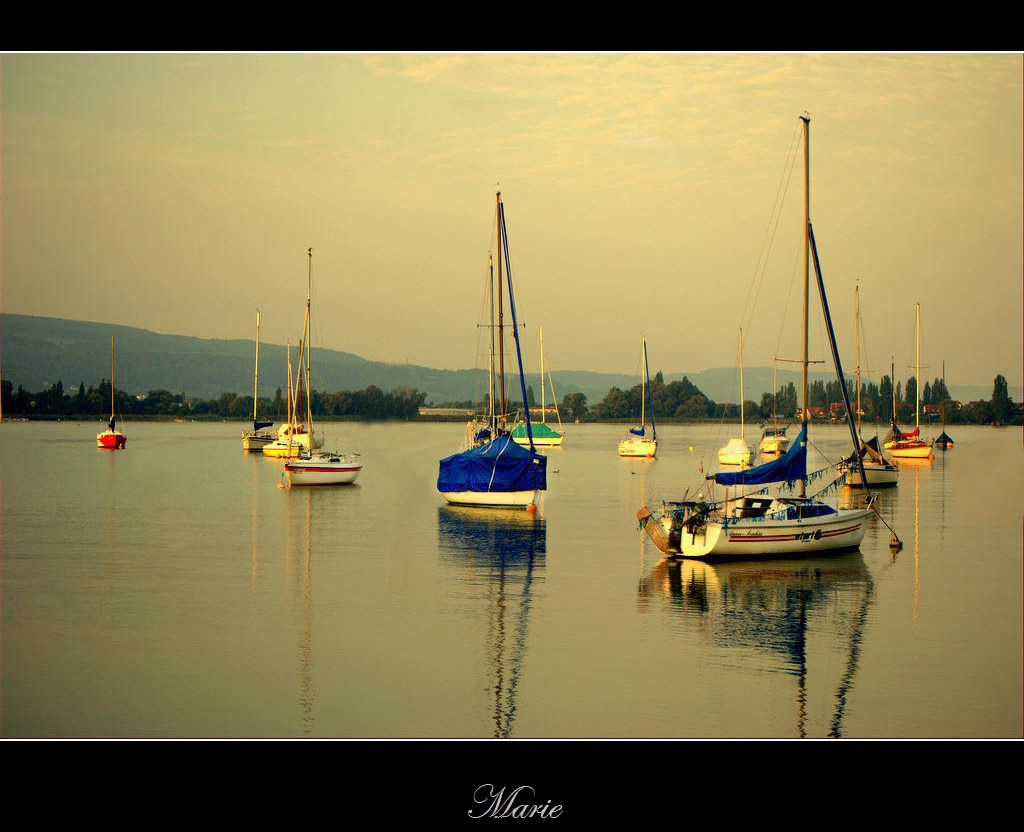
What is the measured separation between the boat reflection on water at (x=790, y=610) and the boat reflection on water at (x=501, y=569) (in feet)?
11.2

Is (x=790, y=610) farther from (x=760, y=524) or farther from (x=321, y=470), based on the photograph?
(x=321, y=470)

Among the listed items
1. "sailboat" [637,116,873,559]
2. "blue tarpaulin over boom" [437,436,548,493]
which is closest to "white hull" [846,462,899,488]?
"blue tarpaulin over boom" [437,436,548,493]

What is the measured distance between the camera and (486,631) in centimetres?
2141

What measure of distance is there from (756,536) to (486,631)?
32.4 feet

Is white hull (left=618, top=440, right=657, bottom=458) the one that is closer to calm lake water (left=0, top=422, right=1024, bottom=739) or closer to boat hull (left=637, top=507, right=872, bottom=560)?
calm lake water (left=0, top=422, right=1024, bottom=739)

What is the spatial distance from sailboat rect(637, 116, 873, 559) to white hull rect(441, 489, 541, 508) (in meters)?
12.1

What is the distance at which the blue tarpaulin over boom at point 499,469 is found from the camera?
4172 centimetres

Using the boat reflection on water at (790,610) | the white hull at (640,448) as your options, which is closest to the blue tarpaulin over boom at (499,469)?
the boat reflection on water at (790,610)

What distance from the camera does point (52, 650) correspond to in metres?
19.9

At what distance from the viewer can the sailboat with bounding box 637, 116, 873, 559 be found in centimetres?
2862

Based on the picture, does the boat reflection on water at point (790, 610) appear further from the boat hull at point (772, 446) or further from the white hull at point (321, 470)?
the boat hull at point (772, 446)
